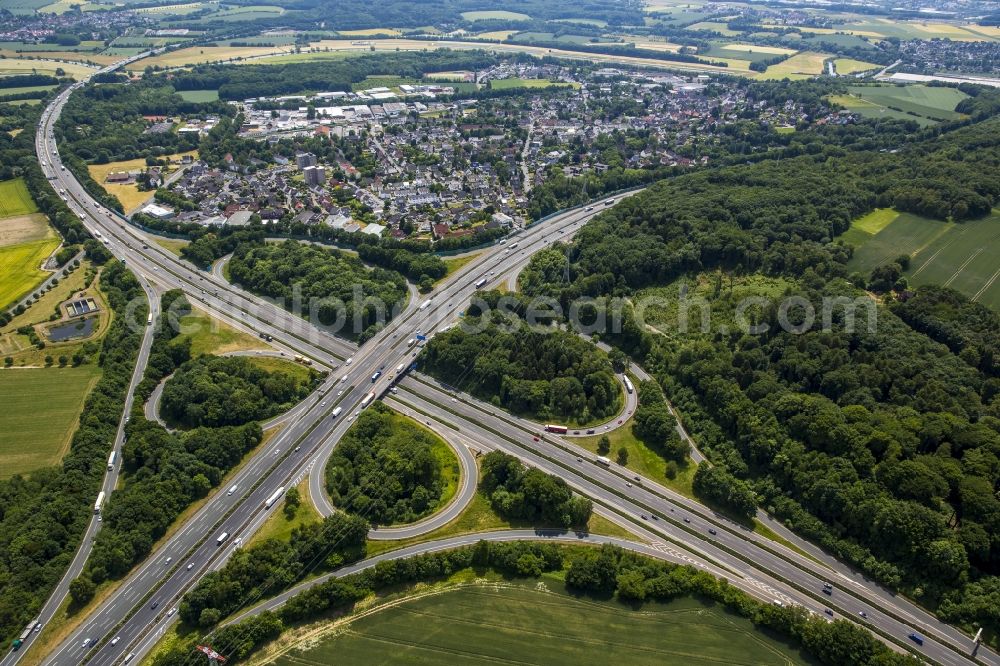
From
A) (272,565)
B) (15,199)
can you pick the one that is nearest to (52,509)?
(272,565)

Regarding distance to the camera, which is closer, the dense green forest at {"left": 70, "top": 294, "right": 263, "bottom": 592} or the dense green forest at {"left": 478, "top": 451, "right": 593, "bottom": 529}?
the dense green forest at {"left": 70, "top": 294, "right": 263, "bottom": 592}

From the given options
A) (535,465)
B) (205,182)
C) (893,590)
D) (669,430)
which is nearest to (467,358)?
(535,465)

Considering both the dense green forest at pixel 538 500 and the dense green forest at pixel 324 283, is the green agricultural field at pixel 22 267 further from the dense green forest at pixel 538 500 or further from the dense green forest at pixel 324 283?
the dense green forest at pixel 538 500

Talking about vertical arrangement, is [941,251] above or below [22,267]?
above

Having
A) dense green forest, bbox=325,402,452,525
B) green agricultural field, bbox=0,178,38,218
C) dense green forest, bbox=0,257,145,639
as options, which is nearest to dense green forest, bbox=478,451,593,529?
dense green forest, bbox=325,402,452,525

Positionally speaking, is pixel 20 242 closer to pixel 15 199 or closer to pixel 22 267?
pixel 22 267

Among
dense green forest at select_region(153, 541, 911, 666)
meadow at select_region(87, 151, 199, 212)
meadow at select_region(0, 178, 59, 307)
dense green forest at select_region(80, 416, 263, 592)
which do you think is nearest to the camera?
dense green forest at select_region(153, 541, 911, 666)

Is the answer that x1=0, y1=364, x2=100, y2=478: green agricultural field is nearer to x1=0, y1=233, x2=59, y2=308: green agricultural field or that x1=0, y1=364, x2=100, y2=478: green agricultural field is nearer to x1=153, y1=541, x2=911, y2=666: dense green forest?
x1=0, y1=233, x2=59, y2=308: green agricultural field
